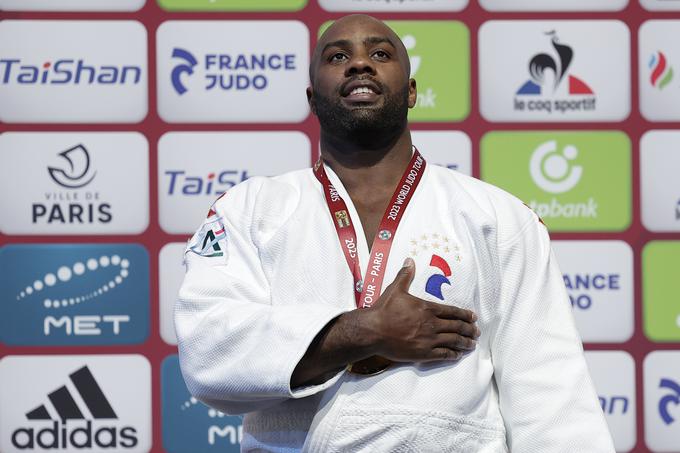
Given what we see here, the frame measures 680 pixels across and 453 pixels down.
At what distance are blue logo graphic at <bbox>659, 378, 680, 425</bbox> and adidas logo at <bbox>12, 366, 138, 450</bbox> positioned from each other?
162cm

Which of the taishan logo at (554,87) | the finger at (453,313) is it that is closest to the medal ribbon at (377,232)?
the finger at (453,313)

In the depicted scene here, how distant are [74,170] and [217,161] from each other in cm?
43

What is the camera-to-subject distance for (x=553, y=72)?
134 inches

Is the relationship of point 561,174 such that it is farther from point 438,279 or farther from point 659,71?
point 438,279

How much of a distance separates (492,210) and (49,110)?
5.93ft

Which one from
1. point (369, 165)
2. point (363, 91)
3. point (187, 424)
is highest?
point (363, 91)

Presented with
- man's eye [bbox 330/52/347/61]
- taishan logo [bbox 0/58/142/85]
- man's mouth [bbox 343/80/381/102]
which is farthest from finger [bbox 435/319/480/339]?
taishan logo [bbox 0/58/142/85]

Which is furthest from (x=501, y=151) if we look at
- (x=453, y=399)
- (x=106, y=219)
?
(x=453, y=399)

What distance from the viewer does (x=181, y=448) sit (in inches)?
131

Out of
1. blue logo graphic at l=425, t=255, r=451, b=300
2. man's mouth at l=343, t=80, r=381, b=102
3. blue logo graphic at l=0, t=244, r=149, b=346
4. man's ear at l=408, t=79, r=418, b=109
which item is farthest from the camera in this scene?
blue logo graphic at l=0, t=244, r=149, b=346

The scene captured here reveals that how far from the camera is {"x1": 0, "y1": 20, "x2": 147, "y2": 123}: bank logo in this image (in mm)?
3322

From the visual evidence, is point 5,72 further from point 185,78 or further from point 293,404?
point 293,404

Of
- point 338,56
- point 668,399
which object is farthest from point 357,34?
point 668,399

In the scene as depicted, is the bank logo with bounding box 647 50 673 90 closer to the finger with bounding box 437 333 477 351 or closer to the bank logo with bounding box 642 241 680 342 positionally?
the bank logo with bounding box 642 241 680 342
